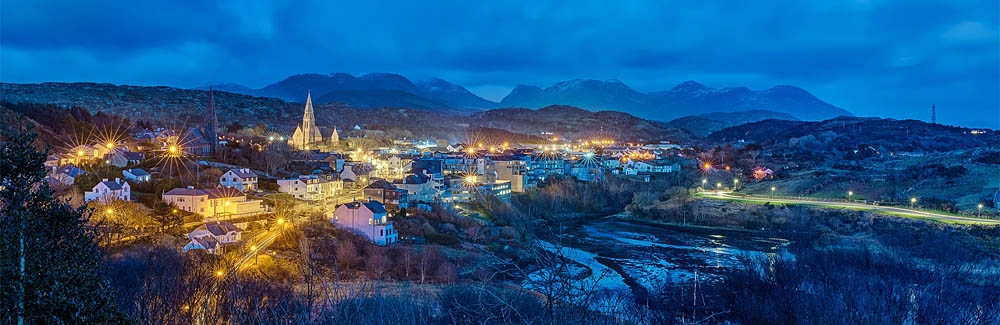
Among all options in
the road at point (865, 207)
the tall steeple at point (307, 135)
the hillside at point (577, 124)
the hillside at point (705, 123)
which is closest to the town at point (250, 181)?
the tall steeple at point (307, 135)

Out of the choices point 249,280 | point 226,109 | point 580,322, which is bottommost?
point 249,280

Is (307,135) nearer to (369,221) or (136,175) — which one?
(136,175)

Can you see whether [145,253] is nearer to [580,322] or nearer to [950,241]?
[580,322]

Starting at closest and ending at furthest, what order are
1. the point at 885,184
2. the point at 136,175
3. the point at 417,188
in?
1. the point at 136,175
2. the point at 417,188
3. the point at 885,184

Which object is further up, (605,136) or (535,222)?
(605,136)

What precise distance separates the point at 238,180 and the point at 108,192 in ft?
24.3

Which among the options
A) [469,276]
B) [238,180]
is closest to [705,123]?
[238,180]

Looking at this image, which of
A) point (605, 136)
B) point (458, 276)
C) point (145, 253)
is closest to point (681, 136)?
point (605, 136)

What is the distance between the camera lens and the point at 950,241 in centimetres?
2275

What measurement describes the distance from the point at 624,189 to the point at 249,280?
39332 millimetres

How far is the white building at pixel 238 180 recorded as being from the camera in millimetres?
31606

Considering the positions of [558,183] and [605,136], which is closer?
[558,183]

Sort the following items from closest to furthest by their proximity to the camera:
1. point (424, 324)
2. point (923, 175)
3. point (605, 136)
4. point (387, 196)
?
point (424, 324) → point (387, 196) → point (923, 175) → point (605, 136)

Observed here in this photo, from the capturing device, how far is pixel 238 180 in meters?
32.1
